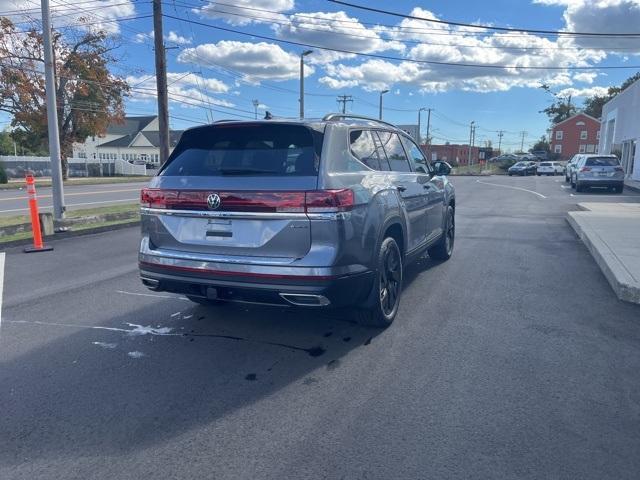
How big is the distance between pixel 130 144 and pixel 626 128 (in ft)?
232

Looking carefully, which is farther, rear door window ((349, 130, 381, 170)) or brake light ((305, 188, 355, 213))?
rear door window ((349, 130, 381, 170))

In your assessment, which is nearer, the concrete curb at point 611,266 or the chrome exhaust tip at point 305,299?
the chrome exhaust tip at point 305,299

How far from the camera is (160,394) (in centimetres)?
354

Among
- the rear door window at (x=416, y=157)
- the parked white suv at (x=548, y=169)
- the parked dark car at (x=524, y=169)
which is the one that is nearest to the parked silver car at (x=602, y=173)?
the rear door window at (x=416, y=157)

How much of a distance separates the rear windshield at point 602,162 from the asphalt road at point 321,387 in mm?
18005

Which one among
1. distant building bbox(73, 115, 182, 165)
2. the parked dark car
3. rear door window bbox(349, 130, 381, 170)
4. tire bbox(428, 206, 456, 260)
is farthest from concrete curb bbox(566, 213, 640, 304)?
distant building bbox(73, 115, 182, 165)

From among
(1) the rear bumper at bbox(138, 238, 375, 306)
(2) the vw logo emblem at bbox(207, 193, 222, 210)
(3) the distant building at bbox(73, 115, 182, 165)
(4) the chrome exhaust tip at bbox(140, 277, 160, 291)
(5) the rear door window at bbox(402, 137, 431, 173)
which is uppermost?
(3) the distant building at bbox(73, 115, 182, 165)

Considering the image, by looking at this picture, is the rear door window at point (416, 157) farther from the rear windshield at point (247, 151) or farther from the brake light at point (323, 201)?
the brake light at point (323, 201)

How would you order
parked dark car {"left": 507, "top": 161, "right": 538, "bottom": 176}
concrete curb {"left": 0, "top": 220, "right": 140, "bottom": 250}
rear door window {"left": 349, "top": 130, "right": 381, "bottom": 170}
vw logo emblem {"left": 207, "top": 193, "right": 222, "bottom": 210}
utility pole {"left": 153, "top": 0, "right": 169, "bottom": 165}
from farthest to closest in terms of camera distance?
parked dark car {"left": 507, "top": 161, "right": 538, "bottom": 176}, utility pole {"left": 153, "top": 0, "right": 169, "bottom": 165}, concrete curb {"left": 0, "top": 220, "right": 140, "bottom": 250}, rear door window {"left": 349, "top": 130, "right": 381, "bottom": 170}, vw logo emblem {"left": 207, "top": 193, "right": 222, "bottom": 210}

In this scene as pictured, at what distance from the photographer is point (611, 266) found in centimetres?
664

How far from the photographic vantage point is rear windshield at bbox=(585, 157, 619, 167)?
21.7 meters

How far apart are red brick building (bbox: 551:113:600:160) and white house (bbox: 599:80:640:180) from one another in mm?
42841

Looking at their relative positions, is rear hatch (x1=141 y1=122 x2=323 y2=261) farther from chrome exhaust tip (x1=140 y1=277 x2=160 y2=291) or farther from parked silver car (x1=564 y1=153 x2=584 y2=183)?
parked silver car (x1=564 y1=153 x2=584 y2=183)

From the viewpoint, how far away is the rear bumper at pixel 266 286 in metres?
3.80
